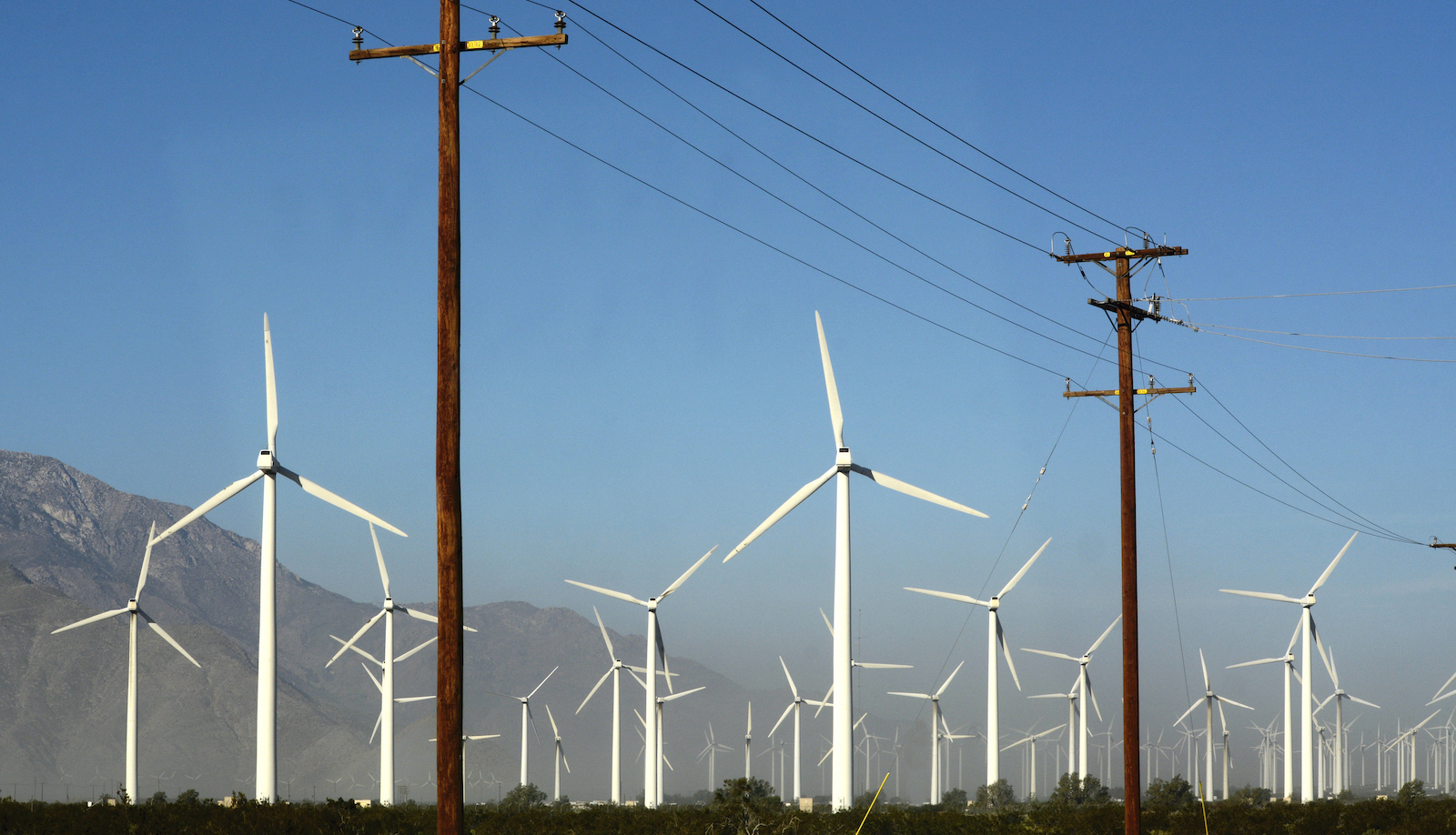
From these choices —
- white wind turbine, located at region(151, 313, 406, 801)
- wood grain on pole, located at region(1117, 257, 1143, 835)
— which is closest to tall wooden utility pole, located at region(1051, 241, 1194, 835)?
wood grain on pole, located at region(1117, 257, 1143, 835)

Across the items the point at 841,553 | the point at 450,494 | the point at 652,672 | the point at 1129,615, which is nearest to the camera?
the point at 450,494

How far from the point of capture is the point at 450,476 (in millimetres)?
17156

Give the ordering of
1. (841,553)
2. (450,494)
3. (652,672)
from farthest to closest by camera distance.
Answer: (652,672)
(841,553)
(450,494)

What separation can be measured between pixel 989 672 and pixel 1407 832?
2812 cm

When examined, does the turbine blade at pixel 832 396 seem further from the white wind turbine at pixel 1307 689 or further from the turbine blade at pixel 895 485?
the white wind turbine at pixel 1307 689

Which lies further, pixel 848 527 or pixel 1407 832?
pixel 1407 832

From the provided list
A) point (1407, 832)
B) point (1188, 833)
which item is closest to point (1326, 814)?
point (1407, 832)

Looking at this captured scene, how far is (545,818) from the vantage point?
41688 mm

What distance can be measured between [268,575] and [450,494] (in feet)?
95.1

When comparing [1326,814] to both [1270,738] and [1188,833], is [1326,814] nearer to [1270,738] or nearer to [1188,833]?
[1188,833]

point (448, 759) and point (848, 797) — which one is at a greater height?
point (448, 759)

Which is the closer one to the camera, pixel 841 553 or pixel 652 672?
pixel 841 553

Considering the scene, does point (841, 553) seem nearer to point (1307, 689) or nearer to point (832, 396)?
point (832, 396)

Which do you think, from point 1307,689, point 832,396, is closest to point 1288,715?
point 1307,689
